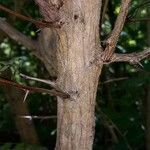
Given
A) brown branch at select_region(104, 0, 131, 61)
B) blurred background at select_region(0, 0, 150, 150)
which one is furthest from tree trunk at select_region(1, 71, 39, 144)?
brown branch at select_region(104, 0, 131, 61)

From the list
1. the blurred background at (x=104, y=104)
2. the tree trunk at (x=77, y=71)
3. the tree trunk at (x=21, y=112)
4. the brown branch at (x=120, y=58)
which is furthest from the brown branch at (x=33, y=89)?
the tree trunk at (x=21, y=112)

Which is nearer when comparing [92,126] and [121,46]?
[92,126]

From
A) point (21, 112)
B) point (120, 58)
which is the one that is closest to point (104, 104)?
point (21, 112)

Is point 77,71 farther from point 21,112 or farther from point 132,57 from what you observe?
point 21,112

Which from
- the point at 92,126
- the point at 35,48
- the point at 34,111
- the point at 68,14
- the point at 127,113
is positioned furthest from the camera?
the point at 34,111

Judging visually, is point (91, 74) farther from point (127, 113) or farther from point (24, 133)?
point (127, 113)

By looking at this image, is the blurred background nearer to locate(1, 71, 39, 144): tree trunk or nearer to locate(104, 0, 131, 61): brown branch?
locate(1, 71, 39, 144): tree trunk

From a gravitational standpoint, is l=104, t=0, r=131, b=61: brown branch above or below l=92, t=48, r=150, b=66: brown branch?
above

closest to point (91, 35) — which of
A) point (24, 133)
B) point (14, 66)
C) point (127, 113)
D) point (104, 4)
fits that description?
point (104, 4)
